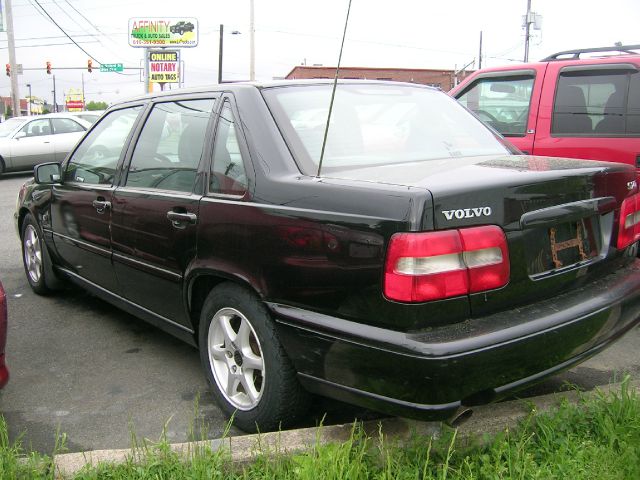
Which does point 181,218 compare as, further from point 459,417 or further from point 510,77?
point 510,77

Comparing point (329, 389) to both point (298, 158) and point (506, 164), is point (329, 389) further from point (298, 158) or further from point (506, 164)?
point (506, 164)

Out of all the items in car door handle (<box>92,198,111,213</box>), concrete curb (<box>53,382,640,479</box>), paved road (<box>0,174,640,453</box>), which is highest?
car door handle (<box>92,198,111,213</box>)

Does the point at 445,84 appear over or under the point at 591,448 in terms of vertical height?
over

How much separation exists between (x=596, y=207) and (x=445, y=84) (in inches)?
1648

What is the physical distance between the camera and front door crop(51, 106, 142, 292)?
3.86 meters

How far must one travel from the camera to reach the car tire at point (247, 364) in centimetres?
262

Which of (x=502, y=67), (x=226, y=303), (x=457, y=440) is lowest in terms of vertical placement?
(x=457, y=440)

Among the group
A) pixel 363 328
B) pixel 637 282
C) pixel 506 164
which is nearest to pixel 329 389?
pixel 363 328

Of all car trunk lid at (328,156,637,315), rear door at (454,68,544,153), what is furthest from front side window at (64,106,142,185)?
rear door at (454,68,544,153)

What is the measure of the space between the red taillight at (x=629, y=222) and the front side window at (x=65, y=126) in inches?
595

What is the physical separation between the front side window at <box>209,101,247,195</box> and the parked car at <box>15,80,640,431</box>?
11 mm

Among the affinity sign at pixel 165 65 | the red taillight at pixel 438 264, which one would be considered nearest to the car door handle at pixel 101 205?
the red taillight at pixel 438 264

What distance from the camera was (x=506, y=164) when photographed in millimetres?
2766

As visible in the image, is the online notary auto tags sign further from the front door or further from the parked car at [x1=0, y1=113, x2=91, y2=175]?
the front door
